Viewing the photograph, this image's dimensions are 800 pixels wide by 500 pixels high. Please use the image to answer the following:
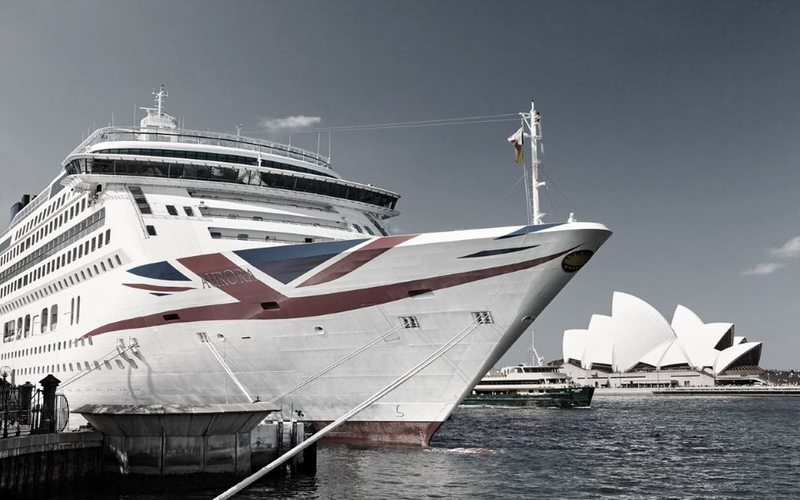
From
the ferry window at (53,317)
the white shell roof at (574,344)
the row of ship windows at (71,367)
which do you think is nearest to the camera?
the row of ship windows at (71,367)

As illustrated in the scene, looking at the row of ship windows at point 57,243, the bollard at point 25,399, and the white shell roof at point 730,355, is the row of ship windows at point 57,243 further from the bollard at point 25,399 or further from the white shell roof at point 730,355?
the white shell roof at point 730,355

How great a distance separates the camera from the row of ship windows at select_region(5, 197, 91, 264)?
3114cm

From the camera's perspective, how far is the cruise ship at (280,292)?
68.8 ft

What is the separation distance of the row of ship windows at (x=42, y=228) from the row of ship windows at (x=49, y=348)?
5704 mm

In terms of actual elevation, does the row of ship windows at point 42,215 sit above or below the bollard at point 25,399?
above

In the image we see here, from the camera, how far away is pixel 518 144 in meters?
22.8

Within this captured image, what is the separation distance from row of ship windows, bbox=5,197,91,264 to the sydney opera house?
90795 mm

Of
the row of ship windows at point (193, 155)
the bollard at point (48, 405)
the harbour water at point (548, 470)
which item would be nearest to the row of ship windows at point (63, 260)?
the row of ship windows at point (193, 155)

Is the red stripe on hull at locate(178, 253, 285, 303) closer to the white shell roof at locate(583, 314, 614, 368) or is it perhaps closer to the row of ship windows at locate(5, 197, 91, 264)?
the row of ship windows at locate(5, 197, 91, 264)

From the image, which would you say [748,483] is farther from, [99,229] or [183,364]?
[99,229]

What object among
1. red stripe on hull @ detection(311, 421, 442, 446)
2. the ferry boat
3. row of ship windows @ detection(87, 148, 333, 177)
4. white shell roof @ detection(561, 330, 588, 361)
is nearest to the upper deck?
row of ship windows @ detection(87, 148, 333, 177)

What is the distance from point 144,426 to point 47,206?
2357 cm

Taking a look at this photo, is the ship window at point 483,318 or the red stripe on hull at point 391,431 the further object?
the red stripe on hull at point 391,431

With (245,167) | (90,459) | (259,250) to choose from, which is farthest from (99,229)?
(90,459)
